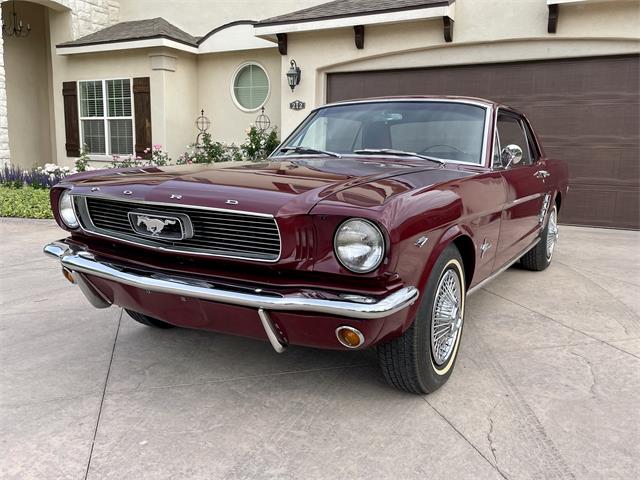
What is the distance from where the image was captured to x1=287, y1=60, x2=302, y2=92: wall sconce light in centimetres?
978

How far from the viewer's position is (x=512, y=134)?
4.23 m

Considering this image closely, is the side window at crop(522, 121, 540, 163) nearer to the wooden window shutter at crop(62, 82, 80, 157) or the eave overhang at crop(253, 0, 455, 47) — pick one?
the eave overhang at crop(253, 0, 455, 47)

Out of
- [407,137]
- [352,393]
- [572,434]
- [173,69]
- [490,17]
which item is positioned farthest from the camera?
[173,69]

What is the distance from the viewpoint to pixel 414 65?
910 cm

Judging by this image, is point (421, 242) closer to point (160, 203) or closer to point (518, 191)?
point (160, 203)

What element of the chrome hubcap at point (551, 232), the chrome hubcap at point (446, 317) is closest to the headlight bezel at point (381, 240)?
the chrome hubcap at point (446, 317)

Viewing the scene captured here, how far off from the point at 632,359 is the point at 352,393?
1.72 metres

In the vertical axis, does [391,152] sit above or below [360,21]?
below

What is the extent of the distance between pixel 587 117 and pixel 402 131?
5.75m

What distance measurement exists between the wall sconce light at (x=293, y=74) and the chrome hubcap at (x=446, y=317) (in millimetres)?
7685

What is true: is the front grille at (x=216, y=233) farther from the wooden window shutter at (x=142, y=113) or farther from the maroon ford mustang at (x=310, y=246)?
the wooden window shutter at (x=142, y=113)

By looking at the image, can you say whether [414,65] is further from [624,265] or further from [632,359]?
[632,359]

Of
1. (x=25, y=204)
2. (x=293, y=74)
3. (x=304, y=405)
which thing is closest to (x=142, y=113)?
(x=293, y=74)

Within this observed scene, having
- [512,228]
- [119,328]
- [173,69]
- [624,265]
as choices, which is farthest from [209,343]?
[173,69]
